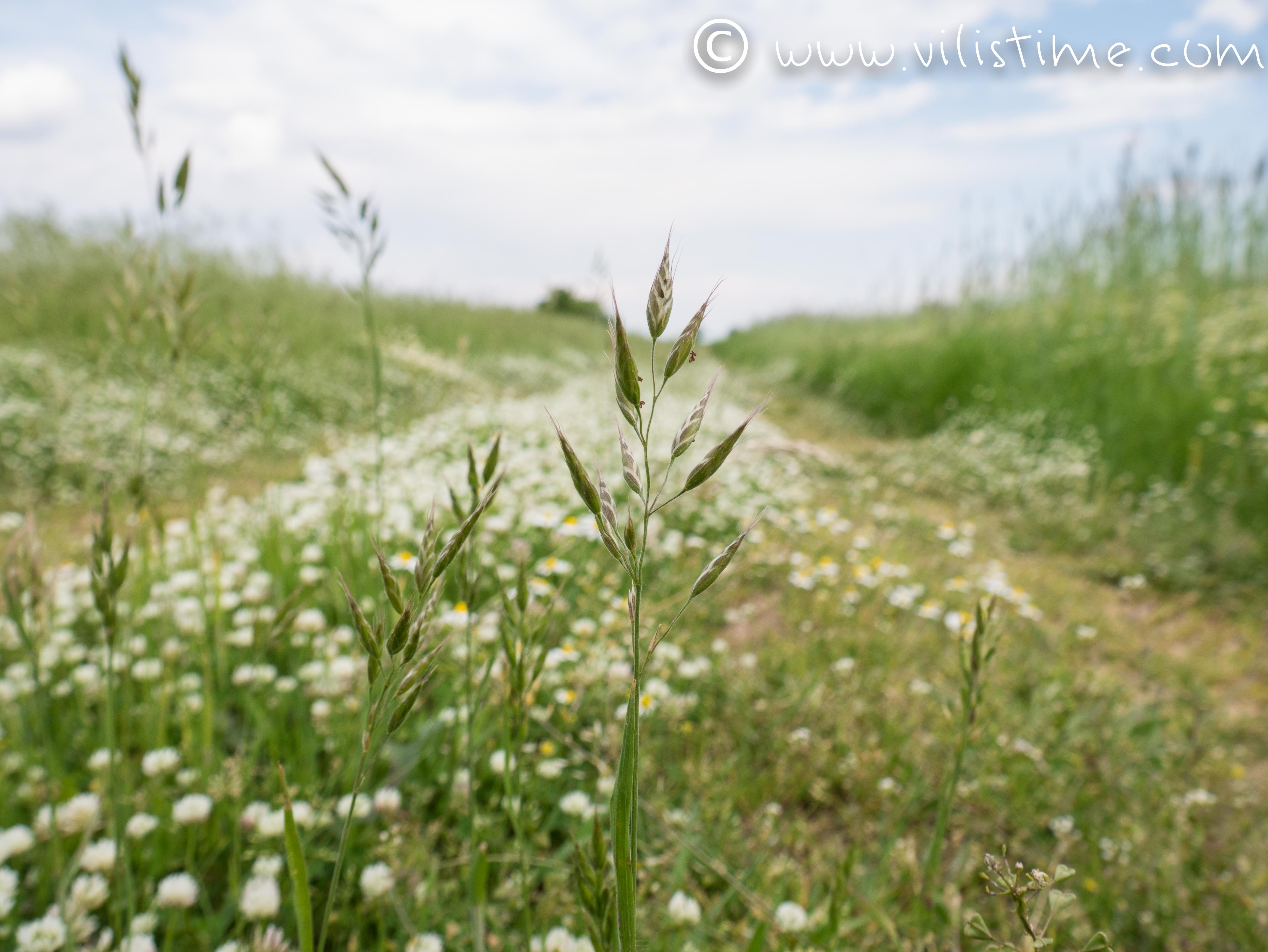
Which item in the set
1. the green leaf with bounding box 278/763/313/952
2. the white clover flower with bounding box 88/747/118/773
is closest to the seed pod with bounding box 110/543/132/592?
the green leaf with bounding box 278/763/313/952

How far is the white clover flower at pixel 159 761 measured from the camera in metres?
1.52

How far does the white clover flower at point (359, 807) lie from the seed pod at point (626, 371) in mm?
1208

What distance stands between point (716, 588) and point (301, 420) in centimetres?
518

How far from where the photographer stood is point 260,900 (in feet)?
3.86

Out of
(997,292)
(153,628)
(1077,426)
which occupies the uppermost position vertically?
(997,292)

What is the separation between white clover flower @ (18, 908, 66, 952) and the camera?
3.64 feet

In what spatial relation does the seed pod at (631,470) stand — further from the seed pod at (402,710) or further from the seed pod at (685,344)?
the seed pod at (402,710)

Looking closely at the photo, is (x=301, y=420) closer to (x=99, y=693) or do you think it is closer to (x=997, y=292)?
(x=99, y=693)

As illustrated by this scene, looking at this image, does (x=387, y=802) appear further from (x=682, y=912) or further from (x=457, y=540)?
(x=457, y=540)

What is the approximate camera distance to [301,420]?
273 inches

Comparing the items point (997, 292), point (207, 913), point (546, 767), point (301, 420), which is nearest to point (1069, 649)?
point (546, 767)

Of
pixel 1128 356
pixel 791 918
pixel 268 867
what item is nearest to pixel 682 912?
pixel 791 918

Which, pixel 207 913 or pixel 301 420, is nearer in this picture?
pixel 207 913

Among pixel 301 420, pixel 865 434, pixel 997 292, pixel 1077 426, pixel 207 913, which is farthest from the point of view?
pixel 997 292
